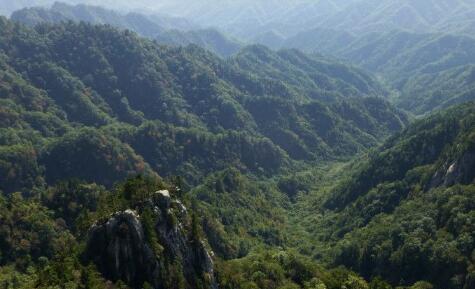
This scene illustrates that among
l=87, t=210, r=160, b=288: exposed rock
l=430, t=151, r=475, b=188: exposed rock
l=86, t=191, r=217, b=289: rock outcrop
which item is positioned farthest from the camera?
l=430, t=151, r=475, b=188: exposed rock

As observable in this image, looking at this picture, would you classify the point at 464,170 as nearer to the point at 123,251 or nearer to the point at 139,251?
the point at 139,251

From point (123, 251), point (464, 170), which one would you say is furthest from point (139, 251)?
point (464, 170)

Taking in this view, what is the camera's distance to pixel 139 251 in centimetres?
9988

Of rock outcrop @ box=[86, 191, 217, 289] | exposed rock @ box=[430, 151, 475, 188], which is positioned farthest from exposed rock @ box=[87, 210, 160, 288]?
exposed rock @ box=[430, 151, 475, 188]

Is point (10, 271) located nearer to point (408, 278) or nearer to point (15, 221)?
point (15, 221)

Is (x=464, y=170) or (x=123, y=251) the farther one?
(x=464, y=170)

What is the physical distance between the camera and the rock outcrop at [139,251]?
324 feet

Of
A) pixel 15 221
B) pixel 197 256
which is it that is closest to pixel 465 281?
pixel 197 256

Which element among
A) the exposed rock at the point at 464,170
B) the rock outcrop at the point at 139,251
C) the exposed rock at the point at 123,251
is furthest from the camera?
the exposed rock at the point at 464,170

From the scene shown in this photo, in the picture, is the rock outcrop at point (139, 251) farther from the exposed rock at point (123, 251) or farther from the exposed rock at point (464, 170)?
the exposed rock at point (464, 170)

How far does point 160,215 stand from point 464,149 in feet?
419

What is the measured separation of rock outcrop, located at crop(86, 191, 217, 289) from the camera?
98812 millimetres

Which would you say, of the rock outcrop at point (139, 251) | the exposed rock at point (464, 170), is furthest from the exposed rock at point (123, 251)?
the exposed rock at point (464, 170)

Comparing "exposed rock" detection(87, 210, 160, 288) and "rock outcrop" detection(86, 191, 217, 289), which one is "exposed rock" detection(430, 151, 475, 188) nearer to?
"rock outcrop" detection(86, 191, 217, 289)
